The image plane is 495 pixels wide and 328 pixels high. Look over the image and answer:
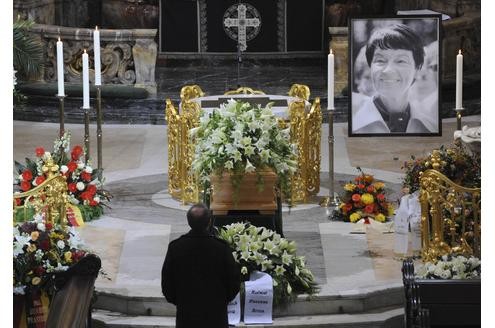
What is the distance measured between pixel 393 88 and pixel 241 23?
924 centimetres

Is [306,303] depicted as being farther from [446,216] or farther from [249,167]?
[446,216]

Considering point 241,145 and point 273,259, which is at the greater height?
point 241,145

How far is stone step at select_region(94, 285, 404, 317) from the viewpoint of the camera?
41.0 ft

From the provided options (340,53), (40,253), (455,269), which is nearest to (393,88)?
(455,269)

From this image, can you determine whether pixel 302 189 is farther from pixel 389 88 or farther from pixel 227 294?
pixel 227 294

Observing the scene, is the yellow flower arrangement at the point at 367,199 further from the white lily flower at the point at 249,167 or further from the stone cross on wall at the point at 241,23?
the stone cross on wall at the point at 241,23

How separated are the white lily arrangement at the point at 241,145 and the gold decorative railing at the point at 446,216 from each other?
139cm

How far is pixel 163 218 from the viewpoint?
15.7 metres

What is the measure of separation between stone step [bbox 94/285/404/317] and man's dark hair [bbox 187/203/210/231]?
7.14ft

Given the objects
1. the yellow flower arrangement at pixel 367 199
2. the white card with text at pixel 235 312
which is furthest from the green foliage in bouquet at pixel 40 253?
the yellow flower arrangement at pixel 367 199

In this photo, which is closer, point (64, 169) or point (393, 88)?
point (64, 169)

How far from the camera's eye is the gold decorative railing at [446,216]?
42.8ft

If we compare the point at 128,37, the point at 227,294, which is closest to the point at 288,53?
the point at 128,37

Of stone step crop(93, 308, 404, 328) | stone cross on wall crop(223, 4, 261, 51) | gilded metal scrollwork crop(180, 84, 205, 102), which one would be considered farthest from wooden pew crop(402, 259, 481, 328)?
stone cross on wall crop(223, 4, 261, 51)
